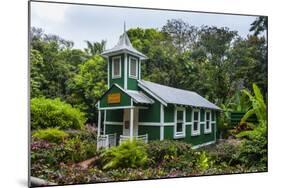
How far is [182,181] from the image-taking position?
542 cm

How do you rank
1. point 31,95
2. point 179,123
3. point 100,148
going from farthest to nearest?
point 179,123, point 100,148, point 31,95

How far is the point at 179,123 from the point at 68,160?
1554mm

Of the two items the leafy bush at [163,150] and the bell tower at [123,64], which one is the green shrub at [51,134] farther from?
the leafy bush at [163,150]

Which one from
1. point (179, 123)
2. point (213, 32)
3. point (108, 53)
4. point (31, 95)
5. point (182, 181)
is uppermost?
point (213, 32)

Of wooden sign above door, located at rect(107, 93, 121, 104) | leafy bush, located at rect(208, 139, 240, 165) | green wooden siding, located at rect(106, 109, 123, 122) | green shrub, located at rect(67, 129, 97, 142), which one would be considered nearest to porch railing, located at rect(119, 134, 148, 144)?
green wooden siding, located at rect(106, 109, 123, 122)

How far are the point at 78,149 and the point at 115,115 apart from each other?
24.8 inches

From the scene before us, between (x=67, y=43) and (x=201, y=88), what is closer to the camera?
(x=67, y=43)

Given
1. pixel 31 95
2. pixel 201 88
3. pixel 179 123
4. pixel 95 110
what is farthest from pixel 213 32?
pixel 31 95

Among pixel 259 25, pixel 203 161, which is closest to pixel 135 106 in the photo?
pixel 203 161

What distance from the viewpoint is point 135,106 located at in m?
5.29

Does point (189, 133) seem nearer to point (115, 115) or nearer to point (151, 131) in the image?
point (151, 131)

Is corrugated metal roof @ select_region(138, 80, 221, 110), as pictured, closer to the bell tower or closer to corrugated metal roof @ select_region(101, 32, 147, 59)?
the bell tower
